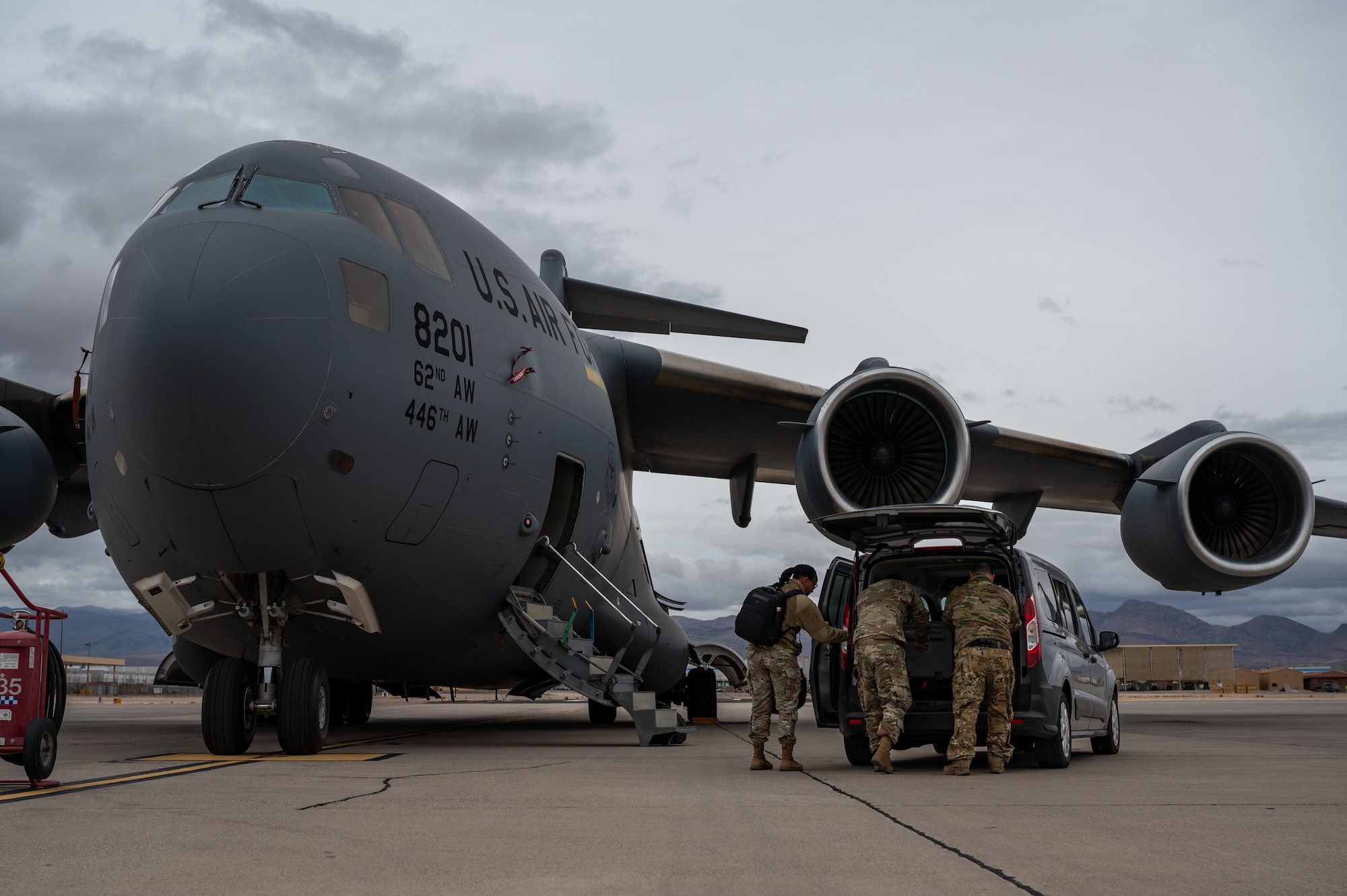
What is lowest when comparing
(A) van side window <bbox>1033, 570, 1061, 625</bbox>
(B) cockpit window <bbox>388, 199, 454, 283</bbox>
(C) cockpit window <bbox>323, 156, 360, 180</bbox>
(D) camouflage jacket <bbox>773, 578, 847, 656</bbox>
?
(D) camouflage jacket <bbox>773, 578, 847, 656</bbox>

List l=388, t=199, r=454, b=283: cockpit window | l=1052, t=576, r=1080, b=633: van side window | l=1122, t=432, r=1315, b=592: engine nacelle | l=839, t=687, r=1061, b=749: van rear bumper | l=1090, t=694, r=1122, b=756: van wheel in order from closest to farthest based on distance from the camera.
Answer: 1. l=839, t=687, r=1061, b=749: van rear bumper
2. l=388, t=199, r=454, b=283: cockpit window
3. l=1052, t=576, r=1080, b=633: van side window
4. l=1090, t=694, r=1122, b=756: van wheel
5. l=1122, t=432, r=1315, b=592: engine nacelle

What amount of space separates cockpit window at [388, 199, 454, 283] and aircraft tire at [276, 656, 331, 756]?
9.46 feet

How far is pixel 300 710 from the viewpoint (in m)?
7.88

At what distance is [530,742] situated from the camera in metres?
11.0

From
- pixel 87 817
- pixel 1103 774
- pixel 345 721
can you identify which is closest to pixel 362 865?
pixel 87 817

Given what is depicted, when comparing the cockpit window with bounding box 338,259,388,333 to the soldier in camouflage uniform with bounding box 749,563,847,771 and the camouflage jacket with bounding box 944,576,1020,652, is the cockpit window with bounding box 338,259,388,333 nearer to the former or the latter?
the soldier in camouflage uniform with bounding box 749,563,847,771

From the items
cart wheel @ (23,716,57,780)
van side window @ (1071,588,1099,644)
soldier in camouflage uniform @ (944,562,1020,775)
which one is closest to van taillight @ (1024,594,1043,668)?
soldier in camouflage uniform @ (944,562,1020,775)

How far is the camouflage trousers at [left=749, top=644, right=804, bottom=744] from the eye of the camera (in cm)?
766

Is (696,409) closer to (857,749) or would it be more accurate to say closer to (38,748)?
(857,749)

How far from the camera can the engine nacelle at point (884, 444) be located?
1162cm

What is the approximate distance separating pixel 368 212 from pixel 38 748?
4241 millimetres

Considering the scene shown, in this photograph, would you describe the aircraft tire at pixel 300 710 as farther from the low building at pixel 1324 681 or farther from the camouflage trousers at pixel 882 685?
the low building at pixel 1324 681

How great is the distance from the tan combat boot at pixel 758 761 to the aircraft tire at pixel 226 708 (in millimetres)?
3393

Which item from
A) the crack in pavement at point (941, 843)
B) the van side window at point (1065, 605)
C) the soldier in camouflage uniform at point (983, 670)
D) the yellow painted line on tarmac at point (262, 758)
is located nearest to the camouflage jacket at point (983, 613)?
the soldier in camouflage uniform at point (983, 670)
